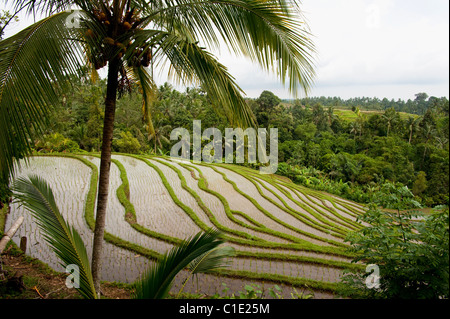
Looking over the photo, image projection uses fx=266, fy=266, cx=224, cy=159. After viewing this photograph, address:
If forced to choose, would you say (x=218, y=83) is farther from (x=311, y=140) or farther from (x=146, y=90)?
(x=311, y=140)

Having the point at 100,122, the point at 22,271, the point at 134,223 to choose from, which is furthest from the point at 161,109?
the point at 22,271

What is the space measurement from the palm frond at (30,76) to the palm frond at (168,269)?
115 centimetres

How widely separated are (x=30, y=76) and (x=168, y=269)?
1.63m

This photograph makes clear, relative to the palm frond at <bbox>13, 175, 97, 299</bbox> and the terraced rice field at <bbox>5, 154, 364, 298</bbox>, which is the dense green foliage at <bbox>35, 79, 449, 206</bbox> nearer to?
the terraced rice field at <bbox>5, 154, 364, 298</bbox>

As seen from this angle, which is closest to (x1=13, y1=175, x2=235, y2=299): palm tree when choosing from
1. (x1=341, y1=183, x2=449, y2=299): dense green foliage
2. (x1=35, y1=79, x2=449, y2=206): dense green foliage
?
(x1=341, y1=183, x2=449, y2=299): dense green foliage

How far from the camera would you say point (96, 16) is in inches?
94.5

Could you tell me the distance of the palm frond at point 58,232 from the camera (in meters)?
2.25

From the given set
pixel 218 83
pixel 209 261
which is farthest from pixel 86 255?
pixel 218 83

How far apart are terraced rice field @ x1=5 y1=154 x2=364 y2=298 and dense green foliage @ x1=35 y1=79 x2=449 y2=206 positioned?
4.75 metres

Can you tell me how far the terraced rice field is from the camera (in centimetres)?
453

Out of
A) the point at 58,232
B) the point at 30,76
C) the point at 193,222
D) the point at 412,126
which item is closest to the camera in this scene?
the point at 30,76

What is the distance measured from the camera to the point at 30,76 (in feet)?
5.73

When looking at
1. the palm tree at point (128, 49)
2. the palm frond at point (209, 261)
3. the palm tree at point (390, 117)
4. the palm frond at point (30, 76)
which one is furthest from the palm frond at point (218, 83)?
the palm tree at point (390, 117)
